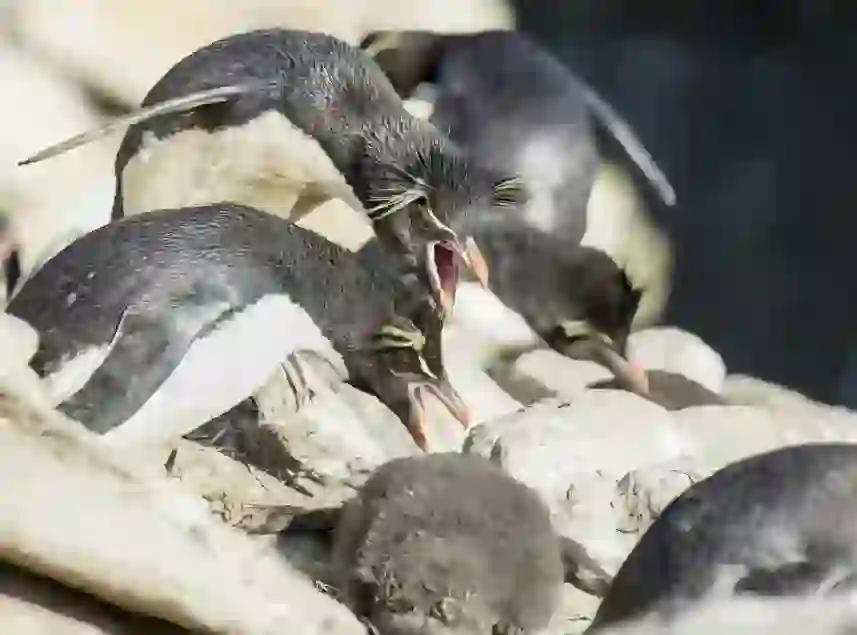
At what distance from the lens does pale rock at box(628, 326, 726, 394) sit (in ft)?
4.10

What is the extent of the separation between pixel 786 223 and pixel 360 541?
85 centimetres

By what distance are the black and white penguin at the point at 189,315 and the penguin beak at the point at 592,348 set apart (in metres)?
0.36

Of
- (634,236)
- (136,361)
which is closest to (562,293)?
(634,236)

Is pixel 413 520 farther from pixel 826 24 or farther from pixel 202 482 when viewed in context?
pixel 826 24

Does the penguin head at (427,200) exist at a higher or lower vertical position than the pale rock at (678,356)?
higher

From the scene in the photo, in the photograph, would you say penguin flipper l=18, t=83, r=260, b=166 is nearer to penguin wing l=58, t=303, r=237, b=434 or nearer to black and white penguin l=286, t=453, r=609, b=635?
penguin wing l=58, t=303, r=237, b=434

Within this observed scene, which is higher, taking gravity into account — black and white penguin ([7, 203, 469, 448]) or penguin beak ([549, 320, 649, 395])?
black and white penguin ([7, 203, 469, 448])

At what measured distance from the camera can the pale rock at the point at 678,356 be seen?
4.10 feet

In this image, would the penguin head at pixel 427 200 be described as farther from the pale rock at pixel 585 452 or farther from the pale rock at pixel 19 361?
the pale rock at pixel 19 361

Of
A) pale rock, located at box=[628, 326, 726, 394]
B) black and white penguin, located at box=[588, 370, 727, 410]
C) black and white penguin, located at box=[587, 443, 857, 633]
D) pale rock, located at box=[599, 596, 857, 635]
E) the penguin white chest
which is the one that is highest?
the penguin white chest

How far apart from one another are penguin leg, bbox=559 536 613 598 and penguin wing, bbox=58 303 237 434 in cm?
27

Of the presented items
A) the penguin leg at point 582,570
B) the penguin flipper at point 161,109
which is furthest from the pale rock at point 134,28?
the penguin leg at point 582,570

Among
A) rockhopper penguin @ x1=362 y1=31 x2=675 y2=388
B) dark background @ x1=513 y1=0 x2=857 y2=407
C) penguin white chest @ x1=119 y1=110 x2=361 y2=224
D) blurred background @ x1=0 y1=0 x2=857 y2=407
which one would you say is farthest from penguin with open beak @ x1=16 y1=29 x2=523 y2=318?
dark background @ x1=513 y1=0 x2=857 y2=407

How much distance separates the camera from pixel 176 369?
2.38 feet
